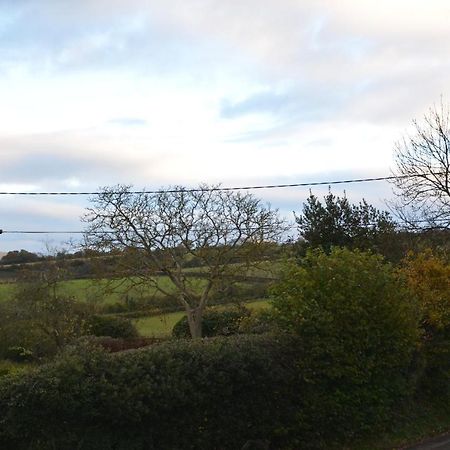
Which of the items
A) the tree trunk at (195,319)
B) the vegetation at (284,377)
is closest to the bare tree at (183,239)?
the tree trunk at (195,319)

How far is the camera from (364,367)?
10.2 meters

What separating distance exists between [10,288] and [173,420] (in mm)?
28426

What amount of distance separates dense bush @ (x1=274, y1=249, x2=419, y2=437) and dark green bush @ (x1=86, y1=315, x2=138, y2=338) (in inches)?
1125

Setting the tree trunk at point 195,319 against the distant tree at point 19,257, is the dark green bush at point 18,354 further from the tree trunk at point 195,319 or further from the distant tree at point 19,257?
the distant tree at point 19,257

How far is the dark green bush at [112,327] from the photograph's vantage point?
125 ft

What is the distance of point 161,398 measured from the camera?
25.2ft

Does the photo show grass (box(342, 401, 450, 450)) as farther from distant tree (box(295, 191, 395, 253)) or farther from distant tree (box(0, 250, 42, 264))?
distant tree (box(0, 250, 42, 264))

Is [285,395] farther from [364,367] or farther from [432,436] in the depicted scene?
[432,436]

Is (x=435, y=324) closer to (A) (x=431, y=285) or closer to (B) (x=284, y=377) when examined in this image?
(A) (x=431, y=285)

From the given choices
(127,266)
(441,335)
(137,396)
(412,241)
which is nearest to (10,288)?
(127,266)

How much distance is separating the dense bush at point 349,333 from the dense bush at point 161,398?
43cm

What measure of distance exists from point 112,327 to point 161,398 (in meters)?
31.6

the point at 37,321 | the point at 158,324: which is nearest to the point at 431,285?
the point at 37,321

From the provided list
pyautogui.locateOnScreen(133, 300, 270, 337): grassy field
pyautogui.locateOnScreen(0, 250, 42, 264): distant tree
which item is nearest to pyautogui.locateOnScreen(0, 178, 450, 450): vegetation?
pyautogui.locateOnScreen(133, 300, 270, 337): grassy field
